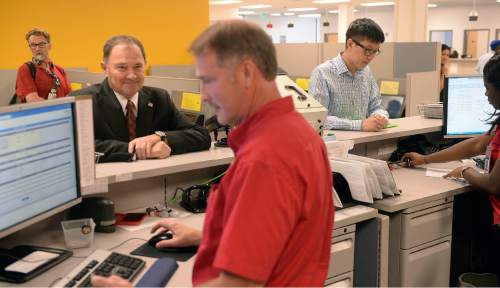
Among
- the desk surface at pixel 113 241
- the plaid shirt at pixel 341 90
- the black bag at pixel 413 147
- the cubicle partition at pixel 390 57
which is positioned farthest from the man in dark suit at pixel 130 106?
the cubicle partition at pixel 390 57

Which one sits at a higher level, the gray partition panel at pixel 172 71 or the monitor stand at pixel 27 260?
the gray partition panel at pixel 172 71

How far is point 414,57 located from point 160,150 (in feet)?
12.6

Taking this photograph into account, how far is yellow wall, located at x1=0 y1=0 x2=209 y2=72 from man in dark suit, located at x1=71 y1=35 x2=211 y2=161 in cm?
243

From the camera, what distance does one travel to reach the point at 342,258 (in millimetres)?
2025

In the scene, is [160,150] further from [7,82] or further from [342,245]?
[7,82]

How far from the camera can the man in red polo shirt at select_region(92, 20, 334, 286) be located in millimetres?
930

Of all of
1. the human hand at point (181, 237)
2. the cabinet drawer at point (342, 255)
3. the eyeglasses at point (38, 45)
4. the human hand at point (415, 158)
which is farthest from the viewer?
the eyeglasses at point (38, 45)

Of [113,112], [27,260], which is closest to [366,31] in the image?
[113,112]

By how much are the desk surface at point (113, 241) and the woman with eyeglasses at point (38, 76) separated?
2.87 metres

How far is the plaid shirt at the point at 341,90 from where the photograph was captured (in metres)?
3.05

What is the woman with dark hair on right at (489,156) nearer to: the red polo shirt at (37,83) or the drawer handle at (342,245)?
the drawer handle at (342,245)

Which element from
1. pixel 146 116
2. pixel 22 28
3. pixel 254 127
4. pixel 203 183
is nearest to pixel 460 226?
pixel 203 183

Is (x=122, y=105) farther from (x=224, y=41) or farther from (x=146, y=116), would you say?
(x=224, y=41)

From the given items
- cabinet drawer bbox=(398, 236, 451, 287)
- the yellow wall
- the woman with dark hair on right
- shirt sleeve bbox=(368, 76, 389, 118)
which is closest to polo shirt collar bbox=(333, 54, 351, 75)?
shirt sleeve bbox=(368, 76, 389, 118)
